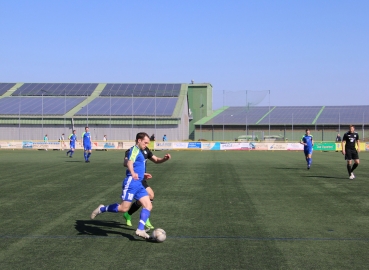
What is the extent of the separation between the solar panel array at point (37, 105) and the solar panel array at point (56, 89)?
5.71 feet

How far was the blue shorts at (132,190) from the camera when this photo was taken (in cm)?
775

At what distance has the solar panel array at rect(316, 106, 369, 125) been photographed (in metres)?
64.6

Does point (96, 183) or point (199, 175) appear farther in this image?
point (199, 175)

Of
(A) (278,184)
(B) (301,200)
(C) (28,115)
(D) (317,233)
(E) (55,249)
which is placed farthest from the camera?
(C) (28,115)

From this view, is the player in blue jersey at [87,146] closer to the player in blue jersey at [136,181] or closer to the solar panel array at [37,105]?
the player in blue jersey at [136,181]

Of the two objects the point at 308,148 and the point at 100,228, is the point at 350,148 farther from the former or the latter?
the point at 100,228

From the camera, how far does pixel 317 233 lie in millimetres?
8031

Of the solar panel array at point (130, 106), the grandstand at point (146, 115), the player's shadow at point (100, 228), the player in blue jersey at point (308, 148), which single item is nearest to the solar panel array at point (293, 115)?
the grandstand at point (146, 115)

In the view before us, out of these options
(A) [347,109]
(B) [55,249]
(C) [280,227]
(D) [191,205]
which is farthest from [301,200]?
(A) [347,109]

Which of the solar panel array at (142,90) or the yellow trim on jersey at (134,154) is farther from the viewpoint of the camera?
the solar panel array at (142,90)

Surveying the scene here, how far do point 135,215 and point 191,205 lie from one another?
1.65 m

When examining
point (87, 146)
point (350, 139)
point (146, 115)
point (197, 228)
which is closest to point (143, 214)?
point (197, 228)

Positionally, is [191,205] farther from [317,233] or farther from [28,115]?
[28,115]

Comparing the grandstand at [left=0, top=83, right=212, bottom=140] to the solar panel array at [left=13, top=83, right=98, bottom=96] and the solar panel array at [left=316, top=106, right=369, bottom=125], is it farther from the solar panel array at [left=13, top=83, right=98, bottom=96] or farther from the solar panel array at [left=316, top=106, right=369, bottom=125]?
the solar panel array at [left=316, top=106, right=369, bottom=125]
